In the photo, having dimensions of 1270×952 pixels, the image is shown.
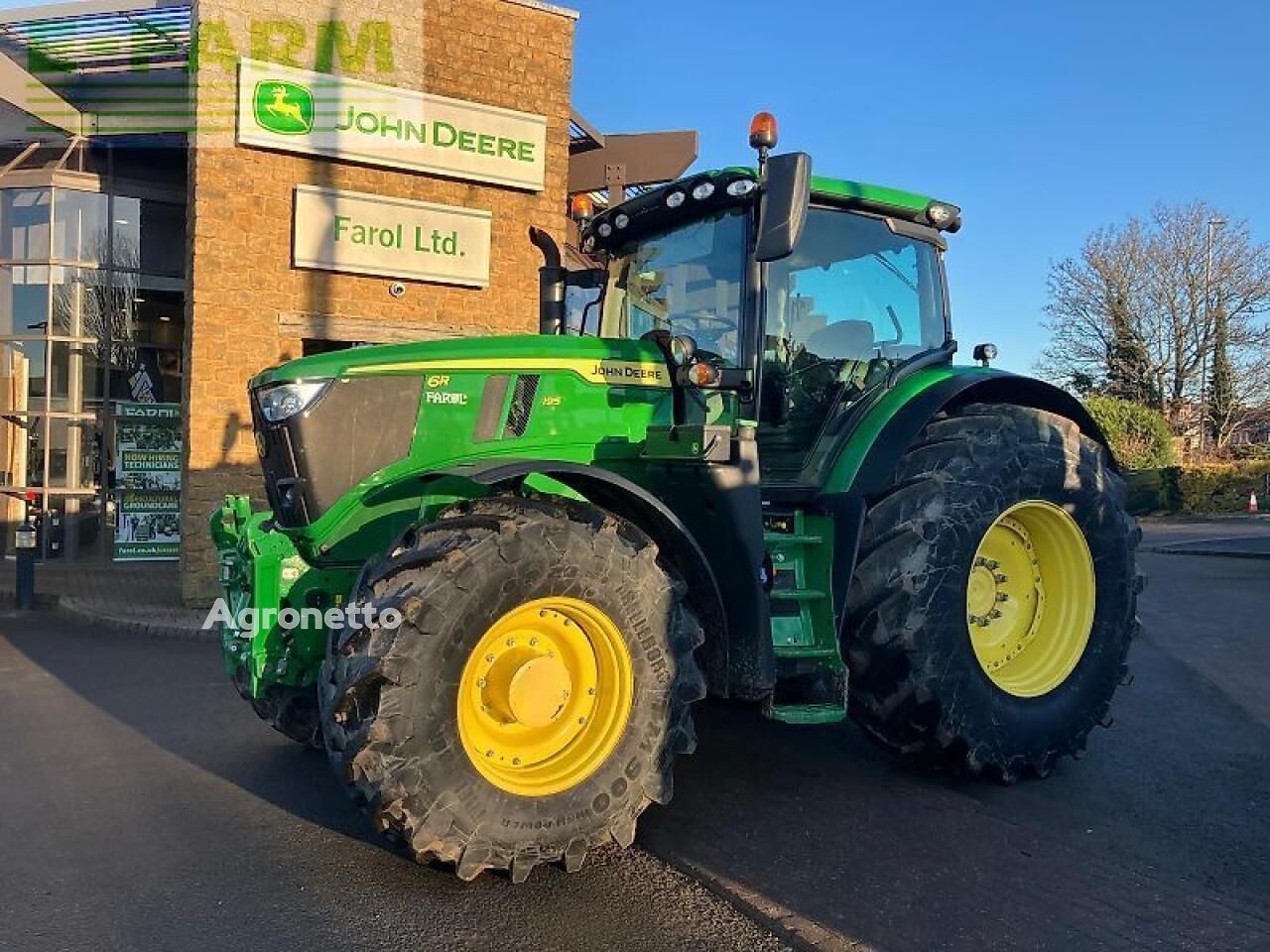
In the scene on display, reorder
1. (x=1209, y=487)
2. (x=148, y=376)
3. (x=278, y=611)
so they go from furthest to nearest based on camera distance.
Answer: (x=1209, y=487) < (x=148, y=376) < (x=278, y=611)

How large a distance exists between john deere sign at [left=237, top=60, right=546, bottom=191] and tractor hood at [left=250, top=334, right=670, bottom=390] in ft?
24.1

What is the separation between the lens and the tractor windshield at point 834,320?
5027 millimetres

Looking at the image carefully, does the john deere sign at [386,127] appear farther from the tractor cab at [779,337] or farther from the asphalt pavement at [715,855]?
the asphalt pavement at [715,855]

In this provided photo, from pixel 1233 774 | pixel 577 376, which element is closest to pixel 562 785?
pixel 577 376

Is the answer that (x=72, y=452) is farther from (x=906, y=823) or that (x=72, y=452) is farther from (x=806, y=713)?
(x=906, y=823)

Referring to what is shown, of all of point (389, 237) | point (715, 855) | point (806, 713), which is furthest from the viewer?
point (389, 237)

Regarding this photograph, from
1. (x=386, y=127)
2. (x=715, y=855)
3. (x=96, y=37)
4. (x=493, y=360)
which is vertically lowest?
(x=715, y=855)

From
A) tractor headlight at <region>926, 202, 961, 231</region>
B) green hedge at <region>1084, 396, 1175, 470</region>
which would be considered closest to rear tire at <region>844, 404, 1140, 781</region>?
tractor headlight at <region>926, 202, 961, 231</region>

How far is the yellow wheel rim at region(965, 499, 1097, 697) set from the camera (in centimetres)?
518

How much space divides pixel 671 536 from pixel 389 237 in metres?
→ 8.14

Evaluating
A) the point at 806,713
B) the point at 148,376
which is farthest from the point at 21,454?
the point at 806,713

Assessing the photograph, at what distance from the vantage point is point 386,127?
11.1 meters

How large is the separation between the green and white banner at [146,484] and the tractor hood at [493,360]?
10.9m

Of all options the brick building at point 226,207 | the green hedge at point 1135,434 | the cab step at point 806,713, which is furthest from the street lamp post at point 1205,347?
the cab step at point 806,713
